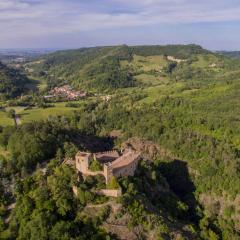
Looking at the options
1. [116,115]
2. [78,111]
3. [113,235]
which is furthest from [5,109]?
[113,235]

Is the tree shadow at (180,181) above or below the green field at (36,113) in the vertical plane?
below

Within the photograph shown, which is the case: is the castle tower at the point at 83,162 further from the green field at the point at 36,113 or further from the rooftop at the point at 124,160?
the green field at the point at 36,113

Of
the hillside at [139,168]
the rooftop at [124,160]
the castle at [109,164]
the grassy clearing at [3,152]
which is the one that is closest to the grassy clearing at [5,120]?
the hillside at [139,168]

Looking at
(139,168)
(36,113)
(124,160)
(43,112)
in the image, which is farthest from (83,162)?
(43,112)

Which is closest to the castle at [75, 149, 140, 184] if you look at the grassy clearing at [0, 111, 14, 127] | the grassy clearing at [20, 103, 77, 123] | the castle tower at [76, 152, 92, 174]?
the castle tower at [76, 152, 92, 174]

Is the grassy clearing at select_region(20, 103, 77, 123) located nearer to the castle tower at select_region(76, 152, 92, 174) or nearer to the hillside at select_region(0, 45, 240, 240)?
the hillside at select_region(0, 45, 240, 240)

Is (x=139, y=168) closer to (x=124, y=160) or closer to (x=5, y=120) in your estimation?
(x=124, y=160)
